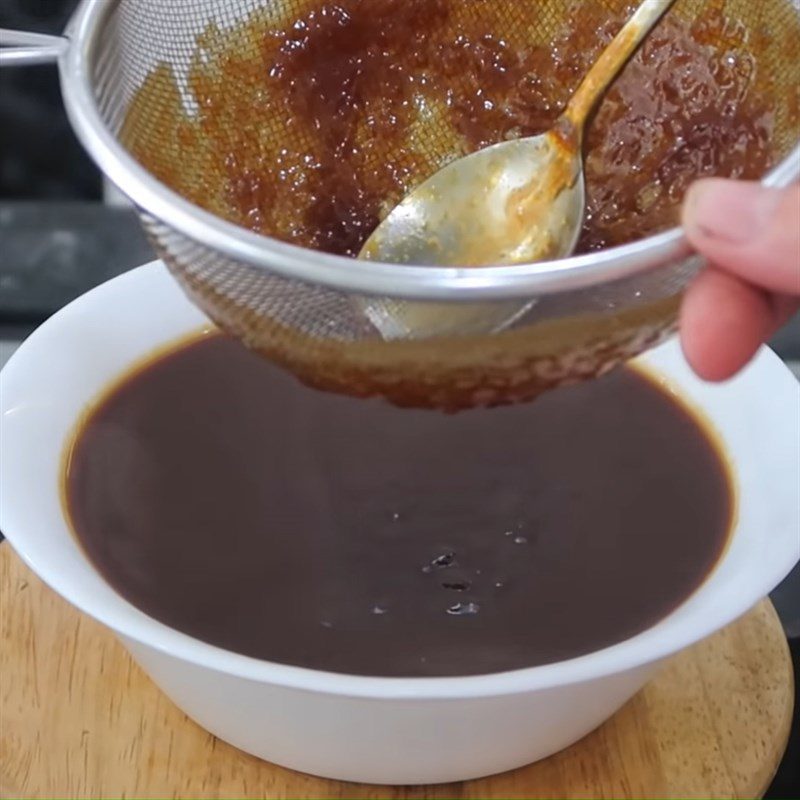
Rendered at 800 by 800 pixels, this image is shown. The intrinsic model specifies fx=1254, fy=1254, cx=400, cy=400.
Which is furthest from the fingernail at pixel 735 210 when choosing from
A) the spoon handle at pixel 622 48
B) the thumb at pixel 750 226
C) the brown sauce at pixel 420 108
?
the brown sauce at pixel 420 108

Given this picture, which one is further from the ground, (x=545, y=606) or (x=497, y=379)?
(x=497, y=379)

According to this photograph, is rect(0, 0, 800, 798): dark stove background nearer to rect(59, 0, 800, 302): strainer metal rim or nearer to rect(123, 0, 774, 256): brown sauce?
rect(123, 0, 774, 256): brown sauce

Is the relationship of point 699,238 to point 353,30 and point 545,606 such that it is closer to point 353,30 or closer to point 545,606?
point 545,606

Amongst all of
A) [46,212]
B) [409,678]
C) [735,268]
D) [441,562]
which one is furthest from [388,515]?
[46,212]

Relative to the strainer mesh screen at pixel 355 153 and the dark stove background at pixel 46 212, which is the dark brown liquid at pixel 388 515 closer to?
the strainer mesh screen at pixel 355 153

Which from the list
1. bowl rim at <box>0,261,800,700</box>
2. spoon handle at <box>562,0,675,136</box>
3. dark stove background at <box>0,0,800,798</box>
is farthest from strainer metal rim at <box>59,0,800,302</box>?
dark stove background at <box>0,0,800,798</box>

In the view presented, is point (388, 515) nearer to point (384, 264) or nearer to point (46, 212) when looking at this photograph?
point (384, 264)

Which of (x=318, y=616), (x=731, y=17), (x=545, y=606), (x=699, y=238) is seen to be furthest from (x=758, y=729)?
(x=731, y=17)
